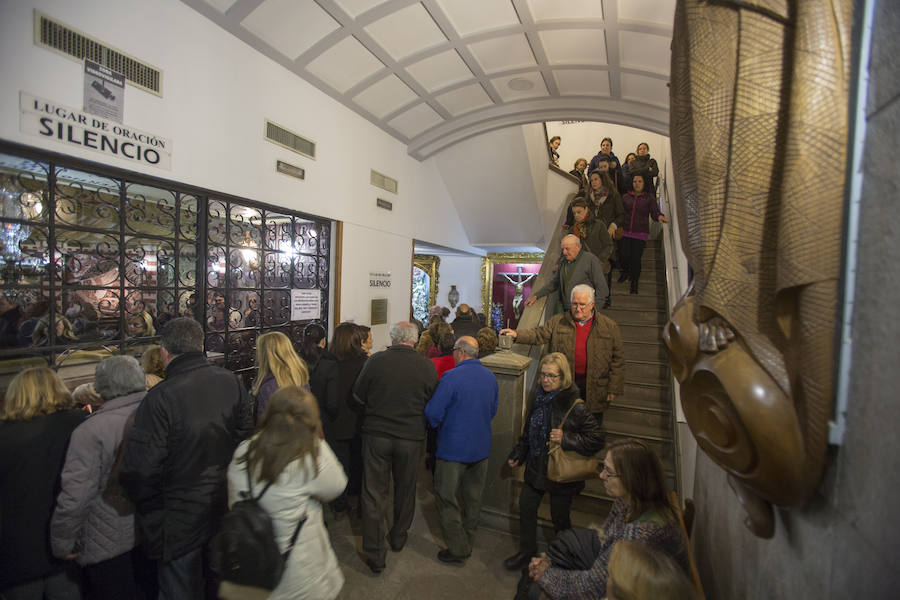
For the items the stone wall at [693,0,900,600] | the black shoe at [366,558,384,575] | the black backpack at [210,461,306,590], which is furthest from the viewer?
the black shoe at [366,558,384,575]

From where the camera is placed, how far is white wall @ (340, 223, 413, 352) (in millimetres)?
5949

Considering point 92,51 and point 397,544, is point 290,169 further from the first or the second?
point 397,544

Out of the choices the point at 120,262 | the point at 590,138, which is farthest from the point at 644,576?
the point at 590,138

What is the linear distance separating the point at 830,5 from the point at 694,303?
2.05ft

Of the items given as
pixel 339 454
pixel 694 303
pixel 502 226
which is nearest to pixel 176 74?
pixel 339 454

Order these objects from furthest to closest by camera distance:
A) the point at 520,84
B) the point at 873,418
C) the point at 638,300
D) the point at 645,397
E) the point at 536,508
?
1. the point at 638,300
2. the point at 520,84
3. the point at 645,397
4. the point at 536,508
5. the point at 873,418

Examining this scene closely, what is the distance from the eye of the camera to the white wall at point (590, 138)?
36.7ft

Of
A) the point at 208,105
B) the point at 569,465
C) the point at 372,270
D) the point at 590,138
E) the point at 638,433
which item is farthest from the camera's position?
the point at 590,138

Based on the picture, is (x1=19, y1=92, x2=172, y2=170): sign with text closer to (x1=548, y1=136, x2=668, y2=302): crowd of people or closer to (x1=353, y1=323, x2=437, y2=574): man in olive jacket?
(x1=353, y1=323, x2=437, y2=574): man in olive jacket

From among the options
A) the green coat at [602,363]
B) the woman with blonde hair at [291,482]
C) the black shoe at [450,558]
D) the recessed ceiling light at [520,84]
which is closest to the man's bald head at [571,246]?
the green coat at [602,363]

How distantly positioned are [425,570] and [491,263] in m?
9.86

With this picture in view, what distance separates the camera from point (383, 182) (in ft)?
21.9

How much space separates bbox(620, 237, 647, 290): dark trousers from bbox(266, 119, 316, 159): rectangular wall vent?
4476mm

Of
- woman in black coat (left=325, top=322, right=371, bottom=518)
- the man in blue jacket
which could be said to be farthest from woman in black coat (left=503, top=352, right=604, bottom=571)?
woman in black coat (left=325, top=322, right=371, bottom=518)
